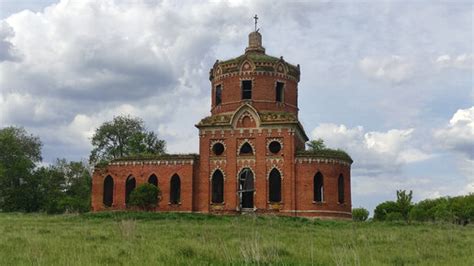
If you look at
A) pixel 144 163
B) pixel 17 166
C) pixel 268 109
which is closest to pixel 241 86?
pixel 268 109

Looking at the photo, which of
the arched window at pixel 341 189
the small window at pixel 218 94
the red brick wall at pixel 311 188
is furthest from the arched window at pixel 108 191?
the arched window at pixel 341 189

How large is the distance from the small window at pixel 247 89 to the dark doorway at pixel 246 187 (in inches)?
264

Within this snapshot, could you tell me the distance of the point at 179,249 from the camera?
13.2 metres

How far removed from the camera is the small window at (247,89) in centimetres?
4533

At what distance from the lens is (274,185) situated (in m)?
42.3

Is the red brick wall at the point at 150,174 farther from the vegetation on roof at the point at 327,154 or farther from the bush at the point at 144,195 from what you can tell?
the vegetation on roof at the point at 327,154

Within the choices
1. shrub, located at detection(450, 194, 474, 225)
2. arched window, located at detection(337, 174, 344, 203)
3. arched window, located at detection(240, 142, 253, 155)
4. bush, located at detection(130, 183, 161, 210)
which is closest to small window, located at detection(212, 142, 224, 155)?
arched window, located at detection(240, 142, 253, 155)

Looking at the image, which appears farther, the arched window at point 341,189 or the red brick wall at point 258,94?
the red brick wall at point 258,94

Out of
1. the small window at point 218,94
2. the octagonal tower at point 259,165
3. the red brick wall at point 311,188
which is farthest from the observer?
the small window at point 218,94

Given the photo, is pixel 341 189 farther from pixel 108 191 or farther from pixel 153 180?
pixel 108 191

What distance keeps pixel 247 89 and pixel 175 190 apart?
1017cm

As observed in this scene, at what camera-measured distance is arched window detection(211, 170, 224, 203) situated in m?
42.6

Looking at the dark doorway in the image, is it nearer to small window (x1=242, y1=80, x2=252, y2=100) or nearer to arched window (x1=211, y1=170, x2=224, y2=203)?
arched window (x1=211, y1=170, x2=224, y2=203)

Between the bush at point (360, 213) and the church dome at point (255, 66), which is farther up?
the church dome at point (255, 66)
